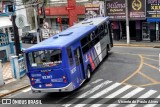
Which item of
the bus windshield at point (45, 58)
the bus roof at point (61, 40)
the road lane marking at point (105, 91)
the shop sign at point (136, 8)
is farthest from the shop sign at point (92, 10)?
the bus windshield at point (45, 58)

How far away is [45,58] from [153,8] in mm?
21464

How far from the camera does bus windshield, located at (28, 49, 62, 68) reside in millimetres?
18953

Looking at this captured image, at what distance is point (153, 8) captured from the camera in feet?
122

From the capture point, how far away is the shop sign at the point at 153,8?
1453 inches

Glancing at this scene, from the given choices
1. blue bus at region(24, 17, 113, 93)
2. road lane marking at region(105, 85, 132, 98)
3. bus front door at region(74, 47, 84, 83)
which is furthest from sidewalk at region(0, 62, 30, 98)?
road lane marking at region(105, 85, 132, 98)

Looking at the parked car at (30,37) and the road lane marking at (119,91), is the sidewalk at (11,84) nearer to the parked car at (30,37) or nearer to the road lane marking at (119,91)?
the road lane marking at (119,91)

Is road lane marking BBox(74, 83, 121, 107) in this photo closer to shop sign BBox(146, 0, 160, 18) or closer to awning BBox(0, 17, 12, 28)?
awning BBox(0, 17, 12, 28)

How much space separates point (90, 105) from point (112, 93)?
7.62 feet

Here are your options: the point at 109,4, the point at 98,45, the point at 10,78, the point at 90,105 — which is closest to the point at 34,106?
the point at 90,105

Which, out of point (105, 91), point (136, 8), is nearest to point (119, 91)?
point (105, 91)

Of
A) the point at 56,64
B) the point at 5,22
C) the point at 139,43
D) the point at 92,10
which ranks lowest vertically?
the point at 139,43

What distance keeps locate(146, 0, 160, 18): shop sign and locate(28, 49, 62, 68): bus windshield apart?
21.0 meters

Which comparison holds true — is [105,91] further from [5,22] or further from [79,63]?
[5,22]

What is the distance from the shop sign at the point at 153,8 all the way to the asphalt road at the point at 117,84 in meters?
9.88
